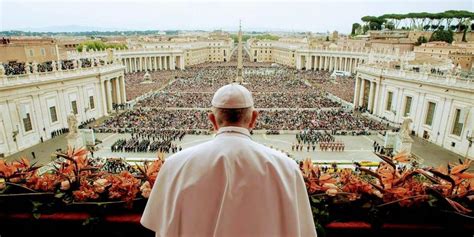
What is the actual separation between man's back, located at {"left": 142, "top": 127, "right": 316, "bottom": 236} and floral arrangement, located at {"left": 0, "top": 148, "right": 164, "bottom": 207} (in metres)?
1.23

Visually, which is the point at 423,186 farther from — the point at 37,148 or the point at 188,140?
the point at 37,148

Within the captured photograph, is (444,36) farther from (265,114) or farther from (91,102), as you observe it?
(91,102)

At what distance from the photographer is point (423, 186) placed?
3.33 metres

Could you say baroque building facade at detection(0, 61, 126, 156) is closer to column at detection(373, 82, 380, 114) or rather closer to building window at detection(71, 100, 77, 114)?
building window at detection(71, 100, 77, 114)

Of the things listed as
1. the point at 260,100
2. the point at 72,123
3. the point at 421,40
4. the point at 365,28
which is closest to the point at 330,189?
the point at 72,123

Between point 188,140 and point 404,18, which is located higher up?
point 404,18

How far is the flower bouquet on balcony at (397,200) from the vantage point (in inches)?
121

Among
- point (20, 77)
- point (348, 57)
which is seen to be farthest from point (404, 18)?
point (20, 77)

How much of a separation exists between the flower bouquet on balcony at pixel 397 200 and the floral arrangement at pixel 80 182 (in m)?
1.86

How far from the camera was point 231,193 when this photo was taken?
6.49 feet

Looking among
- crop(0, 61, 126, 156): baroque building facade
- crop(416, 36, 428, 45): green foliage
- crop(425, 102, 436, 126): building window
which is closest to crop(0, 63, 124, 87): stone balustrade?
crop(0, 61, 126, 156): baroque building facade

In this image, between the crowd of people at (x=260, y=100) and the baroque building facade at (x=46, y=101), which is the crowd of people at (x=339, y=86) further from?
the baroque building facade at (x=46, y=101)

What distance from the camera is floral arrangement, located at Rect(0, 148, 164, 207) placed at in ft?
10.7

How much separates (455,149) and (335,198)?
86.6ft
